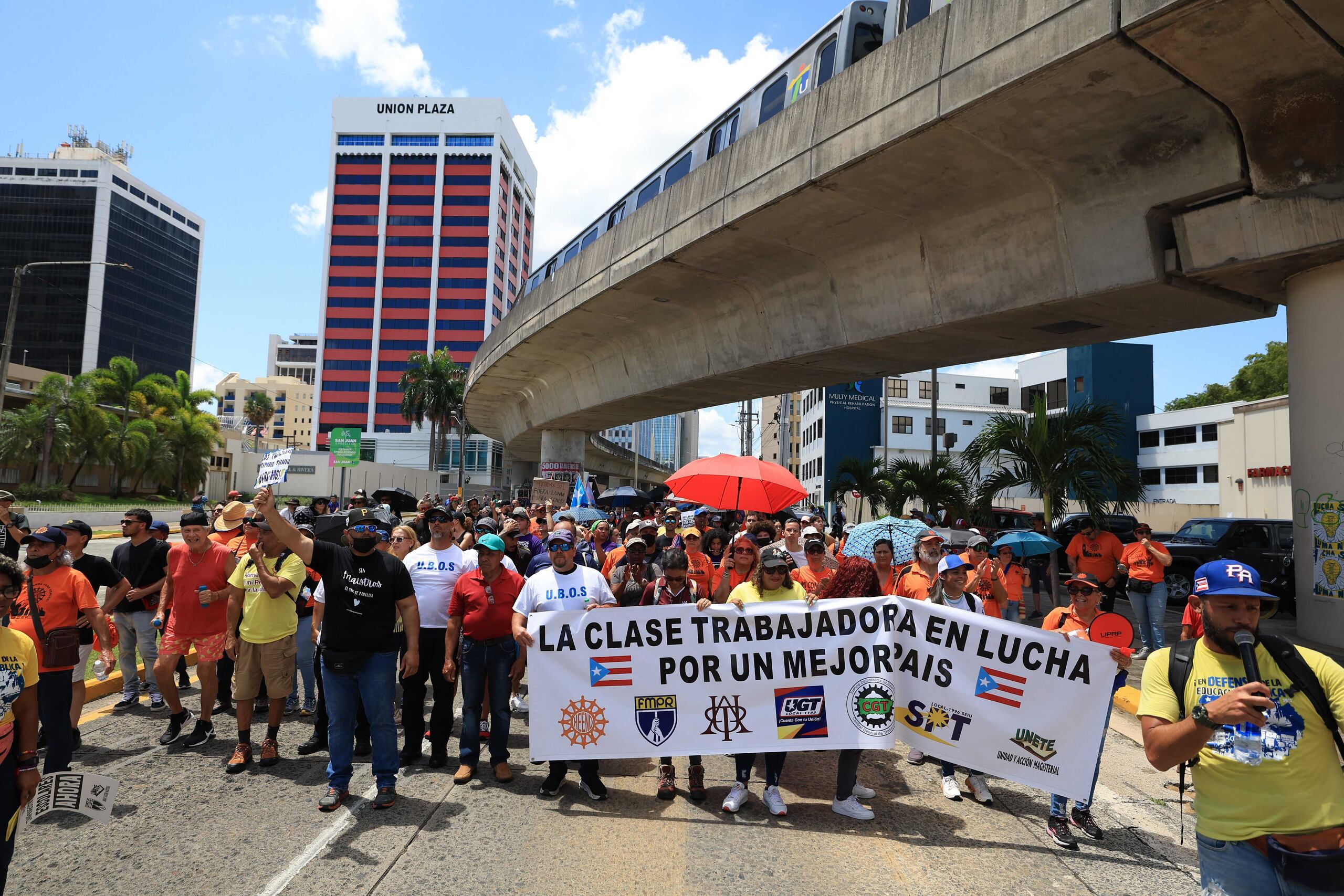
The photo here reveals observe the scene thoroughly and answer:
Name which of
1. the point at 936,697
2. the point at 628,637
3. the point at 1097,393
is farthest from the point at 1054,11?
the point at 1097,393

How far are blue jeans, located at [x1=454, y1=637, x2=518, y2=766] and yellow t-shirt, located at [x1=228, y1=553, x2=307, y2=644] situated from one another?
1.47 m

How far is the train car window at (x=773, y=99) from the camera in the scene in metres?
12.2

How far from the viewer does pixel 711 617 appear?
216 inches

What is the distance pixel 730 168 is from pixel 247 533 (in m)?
8.36

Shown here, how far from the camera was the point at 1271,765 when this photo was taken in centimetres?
271

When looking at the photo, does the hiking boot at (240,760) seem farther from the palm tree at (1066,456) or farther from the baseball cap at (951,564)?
the palm tree at (1066,456)

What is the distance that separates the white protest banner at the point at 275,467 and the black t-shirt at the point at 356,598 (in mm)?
1289

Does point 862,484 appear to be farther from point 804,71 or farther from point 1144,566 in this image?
point 1144,566

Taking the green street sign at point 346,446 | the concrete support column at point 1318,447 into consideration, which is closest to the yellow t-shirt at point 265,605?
the concrete support column at point 1318,447

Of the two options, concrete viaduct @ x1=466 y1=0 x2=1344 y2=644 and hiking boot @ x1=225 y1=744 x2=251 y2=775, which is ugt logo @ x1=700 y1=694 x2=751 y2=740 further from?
concrete viaduct @ x1=466 y1=0 x2=1344 y2=644

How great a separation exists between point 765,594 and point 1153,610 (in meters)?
6.52

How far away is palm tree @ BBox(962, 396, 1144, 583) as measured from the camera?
44.7 ft

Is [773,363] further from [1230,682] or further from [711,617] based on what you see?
[1230,682]

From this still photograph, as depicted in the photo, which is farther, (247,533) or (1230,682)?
(247,533)
